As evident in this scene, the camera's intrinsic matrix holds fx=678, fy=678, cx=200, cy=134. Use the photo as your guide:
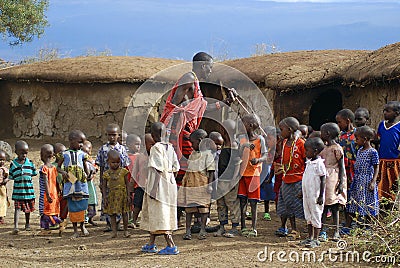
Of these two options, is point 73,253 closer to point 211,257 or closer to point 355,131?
point 211,257

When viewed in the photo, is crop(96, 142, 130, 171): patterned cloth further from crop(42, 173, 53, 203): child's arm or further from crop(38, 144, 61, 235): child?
crop(42, 173, 53, 203): child's arm

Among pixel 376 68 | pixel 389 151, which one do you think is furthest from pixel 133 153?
pixel 376 68

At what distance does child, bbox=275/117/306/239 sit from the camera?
7.14 meters

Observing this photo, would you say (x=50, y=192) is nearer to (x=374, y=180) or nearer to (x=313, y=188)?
(x=313, y=188)

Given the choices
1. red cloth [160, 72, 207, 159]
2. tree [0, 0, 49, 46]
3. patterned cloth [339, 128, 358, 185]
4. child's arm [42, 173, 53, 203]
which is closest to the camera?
patterned cloth [339, 128, 358, 185]

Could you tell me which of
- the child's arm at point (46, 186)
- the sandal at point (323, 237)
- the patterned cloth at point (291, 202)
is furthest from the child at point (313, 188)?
the child's arm at point (46, 186)

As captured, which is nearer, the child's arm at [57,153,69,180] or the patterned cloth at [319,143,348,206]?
the patterned cloth at [319,143,348,206]

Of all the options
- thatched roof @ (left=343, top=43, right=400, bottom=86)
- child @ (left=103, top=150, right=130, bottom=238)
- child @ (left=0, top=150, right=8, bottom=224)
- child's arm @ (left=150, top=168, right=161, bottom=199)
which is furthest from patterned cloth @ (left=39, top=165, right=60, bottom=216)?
thatched roof @ (left=343, top=43, right=400, bottom=86)

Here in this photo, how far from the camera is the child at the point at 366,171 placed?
6.88 meters

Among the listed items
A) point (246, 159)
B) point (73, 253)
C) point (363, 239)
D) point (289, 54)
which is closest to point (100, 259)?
point (73, 253)

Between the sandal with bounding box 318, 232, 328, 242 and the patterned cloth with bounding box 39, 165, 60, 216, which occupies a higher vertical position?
the patterned cloth with bounding box 39, 165, 60, 216

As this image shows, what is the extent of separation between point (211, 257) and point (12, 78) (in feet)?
32.4

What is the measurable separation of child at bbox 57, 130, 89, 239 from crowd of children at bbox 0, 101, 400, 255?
0.04ft

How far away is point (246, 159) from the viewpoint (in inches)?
292
